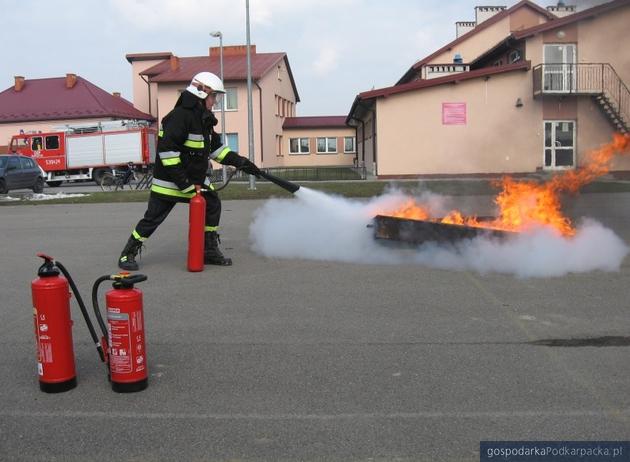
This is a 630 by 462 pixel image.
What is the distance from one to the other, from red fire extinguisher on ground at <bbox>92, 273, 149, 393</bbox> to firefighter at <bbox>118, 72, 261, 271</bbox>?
348cm

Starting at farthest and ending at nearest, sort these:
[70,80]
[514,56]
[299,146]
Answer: [299,146]
[70,80]
[514,56]

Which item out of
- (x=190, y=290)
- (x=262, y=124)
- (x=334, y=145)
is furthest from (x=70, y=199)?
(x=334, y=145)

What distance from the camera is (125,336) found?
363 centimetres

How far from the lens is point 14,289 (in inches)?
264

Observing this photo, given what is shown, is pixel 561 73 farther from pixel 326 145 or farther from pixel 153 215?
pixel 326 145

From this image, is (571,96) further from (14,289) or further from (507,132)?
(14,289)

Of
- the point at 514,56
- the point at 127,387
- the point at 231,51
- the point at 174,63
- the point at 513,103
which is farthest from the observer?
the point at 231,51

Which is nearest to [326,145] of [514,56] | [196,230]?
[514,56]

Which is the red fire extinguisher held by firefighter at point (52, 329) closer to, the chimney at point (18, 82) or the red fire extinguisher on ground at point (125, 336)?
the red fire extinguisher on ground at point (125, 336)

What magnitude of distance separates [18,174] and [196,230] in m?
17.8

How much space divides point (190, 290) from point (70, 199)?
1473 centimetres

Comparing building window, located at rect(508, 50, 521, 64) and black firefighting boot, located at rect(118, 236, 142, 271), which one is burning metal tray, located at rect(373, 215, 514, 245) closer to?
black firefighting boot, located at rect(118, 236, 142, 271)

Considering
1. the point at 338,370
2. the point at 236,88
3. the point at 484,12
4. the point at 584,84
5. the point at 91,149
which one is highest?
the point at 484,12

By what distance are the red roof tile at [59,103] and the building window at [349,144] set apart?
1644 cm
